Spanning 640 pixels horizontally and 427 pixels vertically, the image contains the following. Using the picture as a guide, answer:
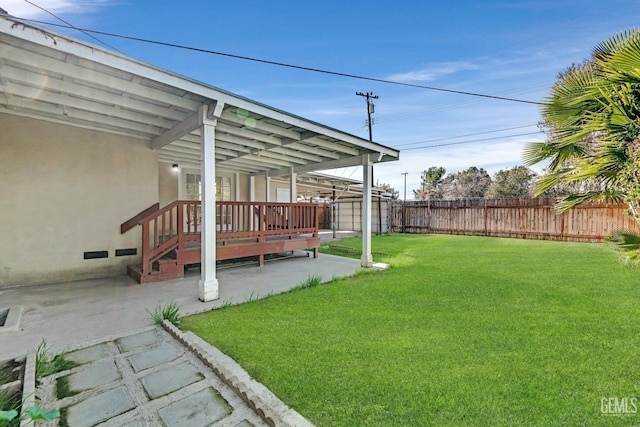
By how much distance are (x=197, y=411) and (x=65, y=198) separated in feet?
16.8

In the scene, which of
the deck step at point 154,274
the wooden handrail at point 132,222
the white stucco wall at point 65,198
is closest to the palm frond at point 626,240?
the deck step at point 154,274

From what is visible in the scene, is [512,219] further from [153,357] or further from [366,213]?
[153,357]

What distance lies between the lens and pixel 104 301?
13.3 feet

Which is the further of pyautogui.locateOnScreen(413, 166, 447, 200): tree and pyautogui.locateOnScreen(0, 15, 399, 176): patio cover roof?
pyautogui.locateOnScreen(413, 166, 447, 200): tree

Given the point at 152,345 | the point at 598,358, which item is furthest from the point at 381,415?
the point at 152,345

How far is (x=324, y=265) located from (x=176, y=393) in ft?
16.4

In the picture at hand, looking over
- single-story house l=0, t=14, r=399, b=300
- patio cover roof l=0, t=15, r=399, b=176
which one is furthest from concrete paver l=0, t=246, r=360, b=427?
patio cover roof l=0, t=15, r=399, b=176

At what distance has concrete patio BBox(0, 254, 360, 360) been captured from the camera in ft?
9.76

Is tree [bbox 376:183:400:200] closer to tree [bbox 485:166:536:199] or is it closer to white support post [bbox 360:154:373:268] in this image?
tree [bbox 485:166:536:199]

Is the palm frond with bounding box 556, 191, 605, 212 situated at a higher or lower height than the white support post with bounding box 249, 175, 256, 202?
lower

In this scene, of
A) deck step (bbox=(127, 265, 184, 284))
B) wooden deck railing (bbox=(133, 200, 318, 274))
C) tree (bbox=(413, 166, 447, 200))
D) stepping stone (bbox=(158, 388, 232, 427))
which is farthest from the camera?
tree (bbox=(413, 166, 447, 200))

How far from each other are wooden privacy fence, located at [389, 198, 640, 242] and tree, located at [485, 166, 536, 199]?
30.5ft

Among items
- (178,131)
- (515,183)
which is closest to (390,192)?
(515,183)

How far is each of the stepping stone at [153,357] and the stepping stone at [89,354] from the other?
28 cm
